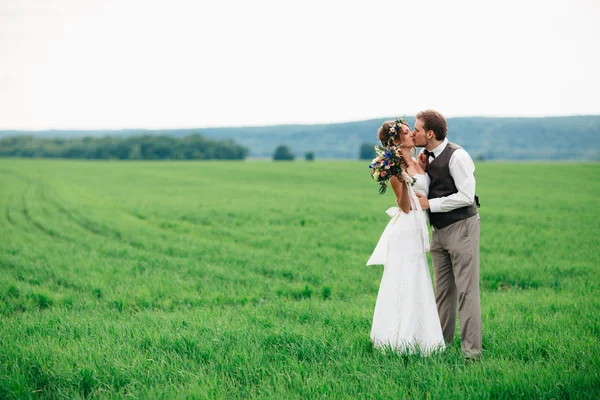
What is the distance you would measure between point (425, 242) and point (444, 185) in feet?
2.22

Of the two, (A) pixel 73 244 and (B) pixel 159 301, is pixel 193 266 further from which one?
(A) pixel 73 244

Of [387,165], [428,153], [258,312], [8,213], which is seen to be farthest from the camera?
[8,213]

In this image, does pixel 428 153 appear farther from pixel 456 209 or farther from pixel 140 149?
pixel 140 149

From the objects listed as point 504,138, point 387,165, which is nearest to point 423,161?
point 387,165

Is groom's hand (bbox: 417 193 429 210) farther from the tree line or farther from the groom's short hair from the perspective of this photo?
the tree line

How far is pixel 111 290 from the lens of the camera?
8.99 meters

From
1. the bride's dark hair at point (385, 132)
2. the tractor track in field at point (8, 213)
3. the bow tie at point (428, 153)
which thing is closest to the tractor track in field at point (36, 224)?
the tractor track in field at point (8, 213)

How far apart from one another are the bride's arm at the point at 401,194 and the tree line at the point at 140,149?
11151cm

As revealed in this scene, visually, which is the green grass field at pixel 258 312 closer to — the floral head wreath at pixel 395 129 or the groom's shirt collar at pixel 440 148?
the groom's shirt collar at pixel 440 148

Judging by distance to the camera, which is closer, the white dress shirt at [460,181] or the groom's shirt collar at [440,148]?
the white dress shirt at [460,181]

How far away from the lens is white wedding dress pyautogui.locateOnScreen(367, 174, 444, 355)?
5.32 m

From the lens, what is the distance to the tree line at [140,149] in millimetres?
116062

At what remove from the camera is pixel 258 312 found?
7.43 m

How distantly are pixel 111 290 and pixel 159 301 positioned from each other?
118 centimetres
